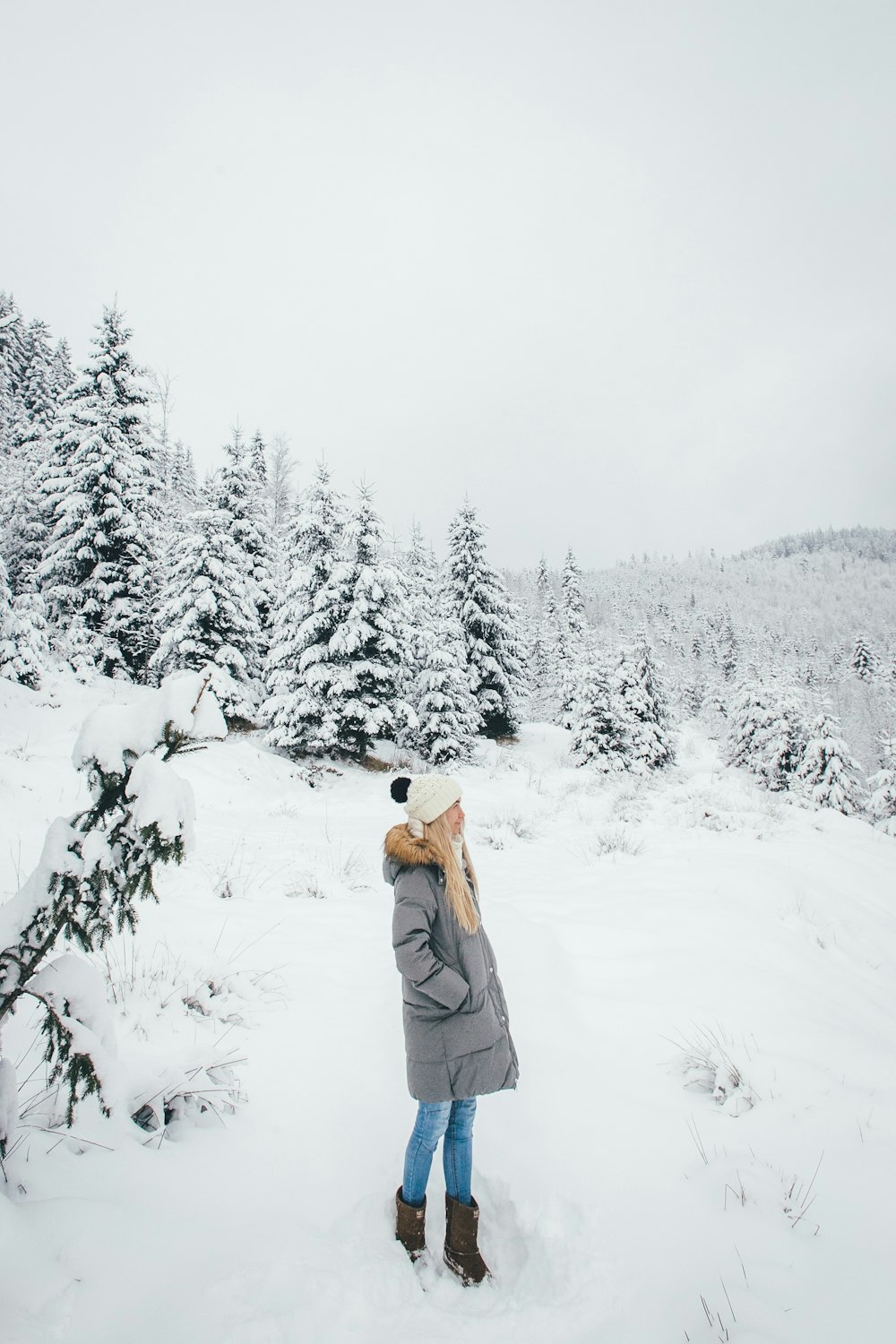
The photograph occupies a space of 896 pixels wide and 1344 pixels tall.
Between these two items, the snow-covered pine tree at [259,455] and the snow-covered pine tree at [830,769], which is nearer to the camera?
the snow-covered pine tree at [830,769]

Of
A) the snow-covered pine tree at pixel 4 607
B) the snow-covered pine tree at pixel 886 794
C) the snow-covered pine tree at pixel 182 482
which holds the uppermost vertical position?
the snow-covered pine tree at pixel 182 482

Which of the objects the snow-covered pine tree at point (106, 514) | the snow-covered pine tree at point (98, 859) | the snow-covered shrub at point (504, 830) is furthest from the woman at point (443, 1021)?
the snow-covered pine tree at point (106, 514)

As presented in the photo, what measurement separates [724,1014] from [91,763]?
4.39 metres

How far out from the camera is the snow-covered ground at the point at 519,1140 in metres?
2.06

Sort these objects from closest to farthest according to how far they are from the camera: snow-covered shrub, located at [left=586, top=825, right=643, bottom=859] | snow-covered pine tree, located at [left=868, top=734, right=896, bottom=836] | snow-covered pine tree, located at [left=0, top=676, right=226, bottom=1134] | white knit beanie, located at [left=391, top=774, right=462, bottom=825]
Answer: snow-covered pine tree, located at [left=0, top=676, right=226, bottom=1134], white knit beanie, located at [left=391, top=774, right=462, bottom=825], snow-covered shrub, located at [left=586, top=825, right=643, bottom=859], snow-covered pine tree, located at [left=868, top=734, right=896, bottom=836]

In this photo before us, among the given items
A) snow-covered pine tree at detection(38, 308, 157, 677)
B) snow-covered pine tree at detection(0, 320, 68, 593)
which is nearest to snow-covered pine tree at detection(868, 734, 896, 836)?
snow-covered pine tree at detection(38, 308, 157, 677)

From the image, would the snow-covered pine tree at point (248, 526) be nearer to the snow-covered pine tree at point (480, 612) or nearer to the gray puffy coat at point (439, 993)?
the snow-covered pine tree at point (480, 612)

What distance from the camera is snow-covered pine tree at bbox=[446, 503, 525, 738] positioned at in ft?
74.1

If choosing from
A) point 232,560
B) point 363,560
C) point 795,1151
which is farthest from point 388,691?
point 795,1151

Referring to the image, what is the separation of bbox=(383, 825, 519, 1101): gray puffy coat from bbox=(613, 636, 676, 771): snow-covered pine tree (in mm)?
22708

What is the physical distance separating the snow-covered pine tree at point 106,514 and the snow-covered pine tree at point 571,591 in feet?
92.4

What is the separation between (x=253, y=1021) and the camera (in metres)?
3.56

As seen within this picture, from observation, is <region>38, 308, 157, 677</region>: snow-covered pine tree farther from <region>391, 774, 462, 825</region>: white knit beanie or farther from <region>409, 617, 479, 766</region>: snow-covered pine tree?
<region>391, 774, 462, 825</region>: white knit beanie

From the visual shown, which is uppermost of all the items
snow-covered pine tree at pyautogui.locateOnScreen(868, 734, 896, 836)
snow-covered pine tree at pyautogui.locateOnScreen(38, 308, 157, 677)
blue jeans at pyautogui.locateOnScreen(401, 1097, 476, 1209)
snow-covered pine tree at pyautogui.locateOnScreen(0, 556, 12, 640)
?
snow-covered pine tree at pyautogui.locateOnScreen(38, 308, 157, 677)
